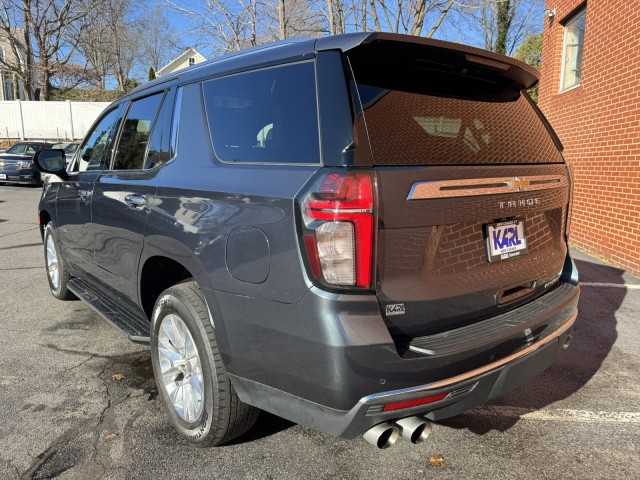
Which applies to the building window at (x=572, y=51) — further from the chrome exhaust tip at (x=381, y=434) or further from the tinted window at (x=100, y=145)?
the chrome exhaust tip at (x=381, y=434)

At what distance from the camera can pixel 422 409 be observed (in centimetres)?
201

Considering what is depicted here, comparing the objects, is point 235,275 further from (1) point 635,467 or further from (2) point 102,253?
(1) point 635,467

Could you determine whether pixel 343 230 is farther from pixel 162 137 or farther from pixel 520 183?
pixel 162 137

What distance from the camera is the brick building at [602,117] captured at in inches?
247

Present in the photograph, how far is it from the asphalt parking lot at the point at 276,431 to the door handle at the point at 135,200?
119 cm

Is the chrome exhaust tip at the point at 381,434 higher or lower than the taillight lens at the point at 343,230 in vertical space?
lower

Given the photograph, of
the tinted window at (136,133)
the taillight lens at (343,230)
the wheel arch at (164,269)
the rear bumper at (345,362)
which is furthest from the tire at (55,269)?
the taillight lens at (343,230)

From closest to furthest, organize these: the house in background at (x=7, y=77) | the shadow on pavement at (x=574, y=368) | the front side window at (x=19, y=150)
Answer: the shadow on pavement at (x=574, y=368) → the front side window at (x=19, y=150) → the house in background at (x=7, y=77)

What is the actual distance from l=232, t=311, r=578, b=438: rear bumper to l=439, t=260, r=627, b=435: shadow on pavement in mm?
650

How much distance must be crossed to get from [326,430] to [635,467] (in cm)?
167

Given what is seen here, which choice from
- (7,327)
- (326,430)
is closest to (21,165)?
(7,327)

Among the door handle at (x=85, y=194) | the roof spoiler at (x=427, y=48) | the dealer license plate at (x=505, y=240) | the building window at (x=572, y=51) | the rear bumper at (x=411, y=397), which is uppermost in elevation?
the building window at (x=572, y=51)

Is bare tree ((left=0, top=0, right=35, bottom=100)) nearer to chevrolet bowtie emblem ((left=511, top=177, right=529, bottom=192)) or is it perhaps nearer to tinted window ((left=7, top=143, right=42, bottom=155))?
tinted window ((left=7, top=143, right=42, bottom=155))

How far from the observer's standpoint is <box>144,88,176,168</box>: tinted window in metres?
2.93
